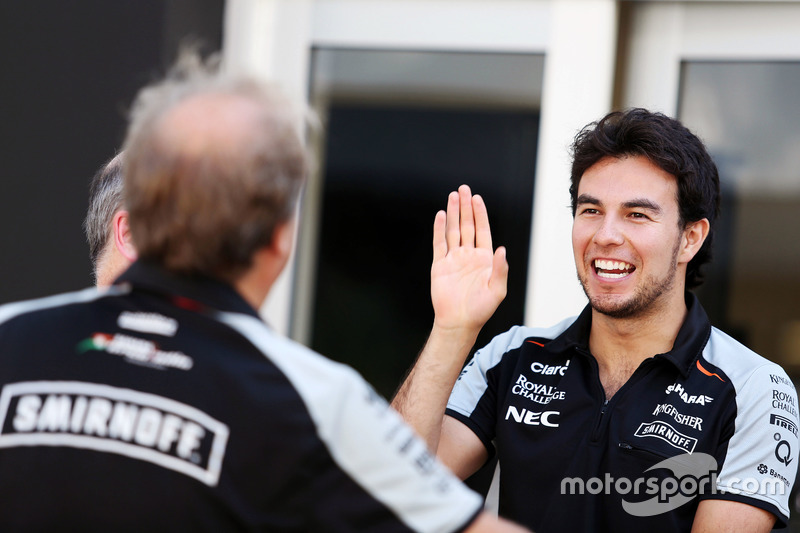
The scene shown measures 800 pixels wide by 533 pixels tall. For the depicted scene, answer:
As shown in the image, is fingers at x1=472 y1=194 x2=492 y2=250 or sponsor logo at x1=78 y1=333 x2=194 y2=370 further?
fingers at x1=472 y1=194 x2=492 y2=250

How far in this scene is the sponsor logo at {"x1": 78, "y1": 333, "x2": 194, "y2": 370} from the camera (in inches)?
46.9

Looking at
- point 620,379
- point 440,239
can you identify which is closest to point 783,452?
point 620,379

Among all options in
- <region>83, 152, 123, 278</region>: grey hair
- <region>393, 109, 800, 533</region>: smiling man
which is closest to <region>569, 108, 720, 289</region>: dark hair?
<region>393, 109, 800, 533</region>: smiling man

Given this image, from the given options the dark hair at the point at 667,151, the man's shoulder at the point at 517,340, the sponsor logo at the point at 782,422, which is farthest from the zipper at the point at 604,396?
the dark hair at the point at 667,151

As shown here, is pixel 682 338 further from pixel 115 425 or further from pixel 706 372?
pixel 115 425

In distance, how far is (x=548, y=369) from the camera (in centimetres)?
245

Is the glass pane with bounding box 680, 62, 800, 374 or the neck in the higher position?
the glass pane with bounding box 680, 62, 800, 374

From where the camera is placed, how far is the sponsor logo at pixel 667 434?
2.15 meters

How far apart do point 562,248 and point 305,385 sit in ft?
7.99

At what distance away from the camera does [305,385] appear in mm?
1174

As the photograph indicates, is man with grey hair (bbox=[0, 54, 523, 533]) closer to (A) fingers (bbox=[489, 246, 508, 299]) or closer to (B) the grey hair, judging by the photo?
(B) the grey hair

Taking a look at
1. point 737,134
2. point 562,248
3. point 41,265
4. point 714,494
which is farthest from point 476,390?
point 41,265

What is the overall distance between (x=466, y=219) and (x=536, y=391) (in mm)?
497

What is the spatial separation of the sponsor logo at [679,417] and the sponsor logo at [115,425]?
1.37 m
